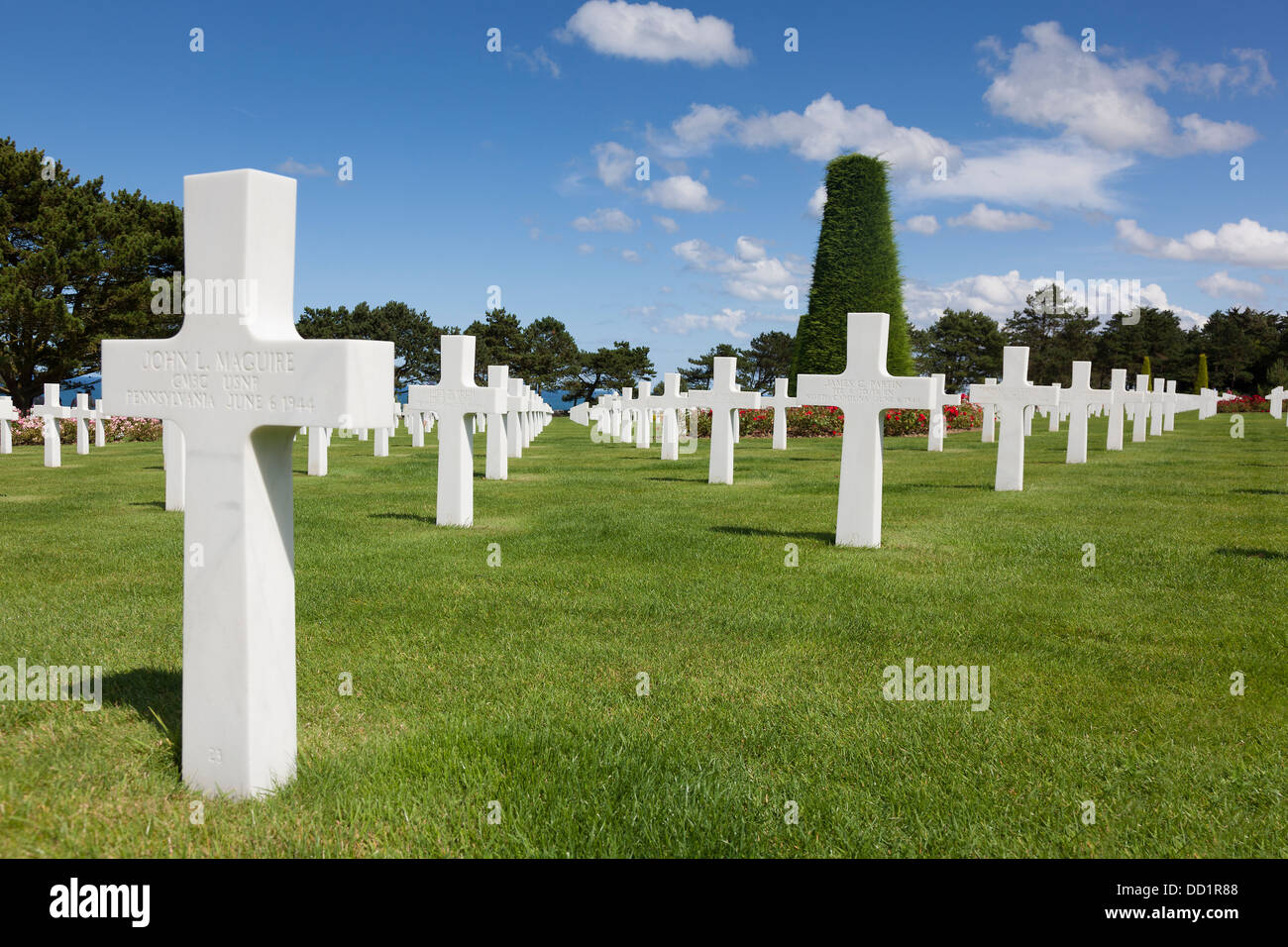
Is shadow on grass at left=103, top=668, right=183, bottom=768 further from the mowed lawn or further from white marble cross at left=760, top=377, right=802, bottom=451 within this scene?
white marble cross at left=760, top=377, right=802, bottom=451

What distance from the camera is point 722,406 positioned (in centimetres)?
1453

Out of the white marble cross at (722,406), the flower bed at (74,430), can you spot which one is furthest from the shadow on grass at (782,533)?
the flower bed at (74,430)

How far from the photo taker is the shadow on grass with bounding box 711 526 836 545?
893cm

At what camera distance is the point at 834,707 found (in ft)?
13.8

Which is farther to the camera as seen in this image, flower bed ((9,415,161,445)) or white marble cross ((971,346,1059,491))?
flower bed ((9,415,161,445))

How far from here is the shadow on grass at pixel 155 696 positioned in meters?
3.70

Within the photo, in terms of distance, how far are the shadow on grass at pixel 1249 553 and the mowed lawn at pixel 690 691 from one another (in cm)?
9

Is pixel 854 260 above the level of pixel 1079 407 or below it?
above

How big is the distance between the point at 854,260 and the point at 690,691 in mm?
26731

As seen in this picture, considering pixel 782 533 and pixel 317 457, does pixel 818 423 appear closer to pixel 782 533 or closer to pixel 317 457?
pixel 317 457

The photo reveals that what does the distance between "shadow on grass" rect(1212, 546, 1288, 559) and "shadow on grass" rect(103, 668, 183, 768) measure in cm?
808

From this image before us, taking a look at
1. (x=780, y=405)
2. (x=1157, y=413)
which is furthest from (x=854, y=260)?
(x=780, y=405)

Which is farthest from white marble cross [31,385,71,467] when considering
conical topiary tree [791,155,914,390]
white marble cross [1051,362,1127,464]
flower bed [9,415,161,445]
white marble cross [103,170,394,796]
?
conical topiary tree [791,155,914,390]
